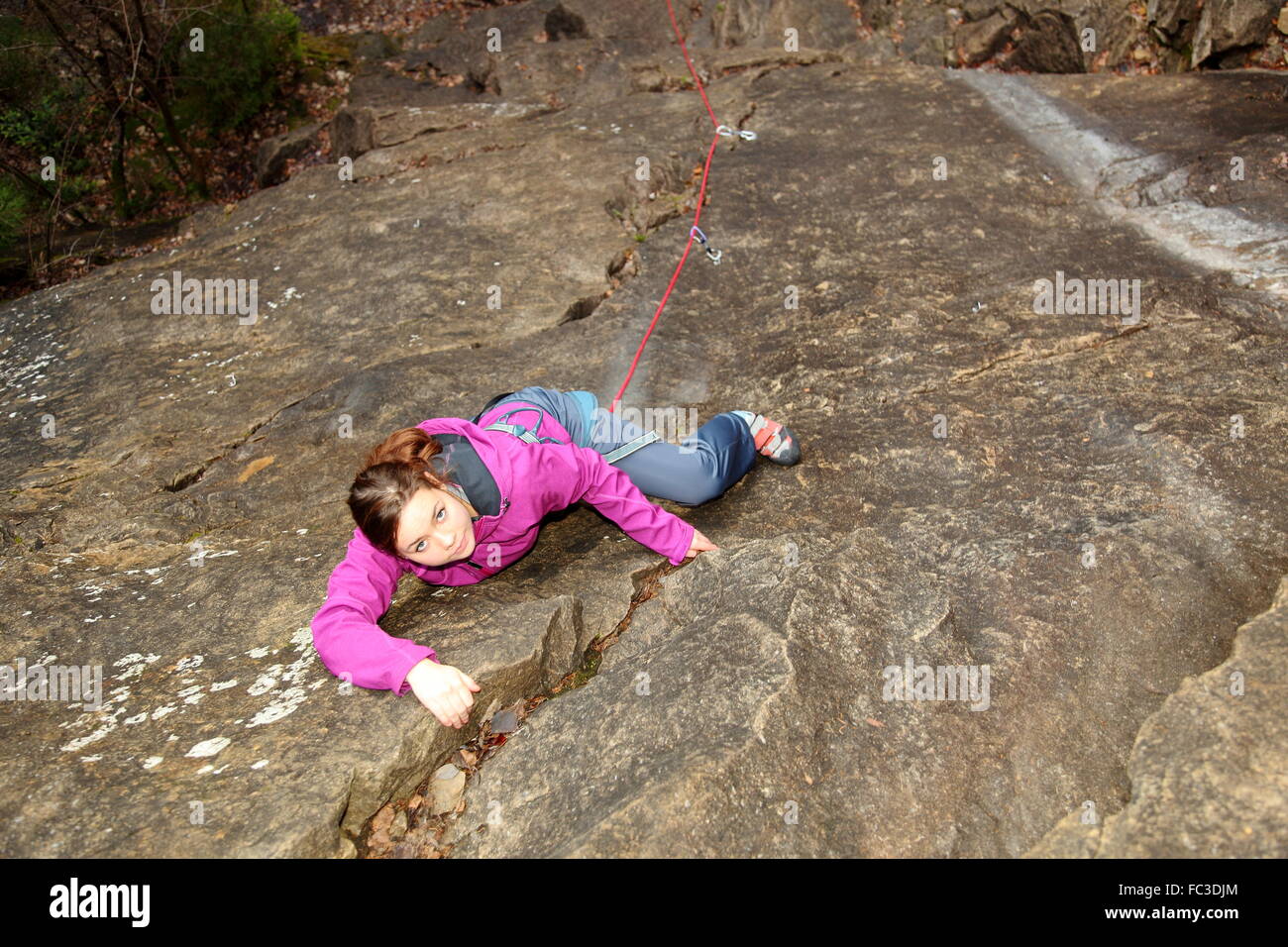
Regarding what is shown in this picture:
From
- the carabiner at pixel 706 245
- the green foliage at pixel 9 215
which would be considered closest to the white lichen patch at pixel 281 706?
the carabiner at pixel 706 245

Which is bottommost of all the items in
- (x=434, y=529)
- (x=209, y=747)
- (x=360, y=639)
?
(x=209, y=747)

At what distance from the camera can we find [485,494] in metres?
4.11

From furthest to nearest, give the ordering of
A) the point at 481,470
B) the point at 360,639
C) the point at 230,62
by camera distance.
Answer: the point at 230,62
the point at 481,470
the point at 360,639

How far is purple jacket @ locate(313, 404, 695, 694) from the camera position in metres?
3.91

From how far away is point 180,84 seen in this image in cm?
1291

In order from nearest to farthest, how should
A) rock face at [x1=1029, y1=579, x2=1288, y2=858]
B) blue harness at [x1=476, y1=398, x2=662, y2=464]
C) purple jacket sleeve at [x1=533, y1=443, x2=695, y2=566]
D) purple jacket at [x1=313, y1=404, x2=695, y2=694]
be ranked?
rock face at [x1=1029, y1=579, x2=1288, y2=858] → purple jacket at [x1=313, y1=404, x2=695, y2=694] → purple jacket sleeve at [x1=533, y1=443, x2=695, y2=566] → blue harness at [x1=476, y1=398, x2=662, y2=464]

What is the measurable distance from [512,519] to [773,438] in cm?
140

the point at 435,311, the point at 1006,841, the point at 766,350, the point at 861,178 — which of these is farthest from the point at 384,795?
the point at 861,178

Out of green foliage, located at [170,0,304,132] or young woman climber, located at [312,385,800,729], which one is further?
green foliage, located at [170,0,304,132]

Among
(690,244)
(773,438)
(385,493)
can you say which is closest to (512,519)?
(385,493)

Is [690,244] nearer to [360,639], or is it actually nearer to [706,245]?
[706,245]

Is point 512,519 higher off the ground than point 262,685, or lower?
higher

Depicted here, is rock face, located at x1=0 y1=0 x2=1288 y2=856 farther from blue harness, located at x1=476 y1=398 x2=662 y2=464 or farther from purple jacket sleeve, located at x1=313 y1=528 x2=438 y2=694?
blue harness, located at x1=476 y1=398 x2=662 y2=464

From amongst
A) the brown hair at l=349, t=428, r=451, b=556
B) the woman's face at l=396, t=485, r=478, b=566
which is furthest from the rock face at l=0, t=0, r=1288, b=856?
the brown hair at l=349, t=428, r=451, b=556
